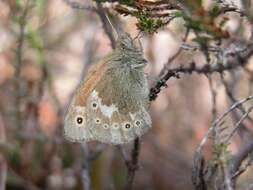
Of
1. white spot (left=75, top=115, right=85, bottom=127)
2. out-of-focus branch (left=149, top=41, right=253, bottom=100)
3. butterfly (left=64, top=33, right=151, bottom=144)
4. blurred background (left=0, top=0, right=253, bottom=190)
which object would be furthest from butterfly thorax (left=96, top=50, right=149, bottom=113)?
blurred background (left=0, top=0, right=253, bottom=190)

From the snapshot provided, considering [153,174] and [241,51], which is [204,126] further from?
[241,51]

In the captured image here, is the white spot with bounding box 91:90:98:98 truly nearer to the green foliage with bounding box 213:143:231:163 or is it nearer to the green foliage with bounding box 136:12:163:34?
the green foliage with bounding box 136:12:163:34

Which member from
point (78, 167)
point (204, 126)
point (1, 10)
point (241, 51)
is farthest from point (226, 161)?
point (204, 126)

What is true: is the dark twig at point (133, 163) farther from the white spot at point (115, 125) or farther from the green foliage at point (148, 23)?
the green foliage at point (148, 23)

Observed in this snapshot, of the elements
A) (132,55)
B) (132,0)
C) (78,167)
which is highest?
(132,0)

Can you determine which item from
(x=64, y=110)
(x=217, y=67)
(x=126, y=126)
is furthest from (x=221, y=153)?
(x=64, y=110)

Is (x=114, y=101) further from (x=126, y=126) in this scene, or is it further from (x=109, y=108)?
(x=126, y=126)

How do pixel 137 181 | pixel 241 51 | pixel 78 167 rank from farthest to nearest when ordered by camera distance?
1. pixel 137 181
2. pixel 78 167
3. pixel 241 51
